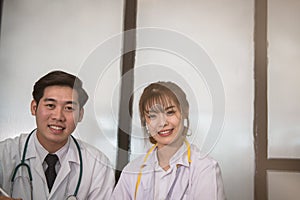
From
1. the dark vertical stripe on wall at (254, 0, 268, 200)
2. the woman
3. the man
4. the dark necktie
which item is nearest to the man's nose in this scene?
the man

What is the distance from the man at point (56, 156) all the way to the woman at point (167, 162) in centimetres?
Answer: 8

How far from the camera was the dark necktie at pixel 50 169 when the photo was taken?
3.76 feet

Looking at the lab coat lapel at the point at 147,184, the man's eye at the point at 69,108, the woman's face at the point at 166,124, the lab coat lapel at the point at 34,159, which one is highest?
the man's eye at the point at 69,108

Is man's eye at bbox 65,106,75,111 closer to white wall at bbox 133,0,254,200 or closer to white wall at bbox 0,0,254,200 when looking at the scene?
white wall at bbox 0,0,254,200

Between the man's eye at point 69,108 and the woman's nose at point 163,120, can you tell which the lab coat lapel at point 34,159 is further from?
the woman's nose at point 163,120

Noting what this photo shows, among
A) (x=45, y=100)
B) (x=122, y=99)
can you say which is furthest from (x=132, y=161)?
(x=45, y=100)

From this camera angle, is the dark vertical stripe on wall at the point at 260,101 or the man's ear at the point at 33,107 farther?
the man's ear at the point at 33,107

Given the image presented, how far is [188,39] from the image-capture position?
1167 mm

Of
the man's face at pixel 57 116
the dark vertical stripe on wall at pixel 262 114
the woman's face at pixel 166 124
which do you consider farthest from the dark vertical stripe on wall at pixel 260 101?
the man's face at pixel 57 116

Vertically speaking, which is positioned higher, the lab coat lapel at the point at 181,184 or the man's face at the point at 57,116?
the man's face at the point at 57,116

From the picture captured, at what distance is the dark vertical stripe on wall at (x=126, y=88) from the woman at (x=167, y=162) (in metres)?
0.03

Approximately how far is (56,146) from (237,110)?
0.53 meters

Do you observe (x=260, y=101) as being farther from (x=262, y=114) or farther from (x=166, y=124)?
(x=166, y=124)

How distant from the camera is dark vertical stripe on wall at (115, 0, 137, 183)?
1141 millimetres
